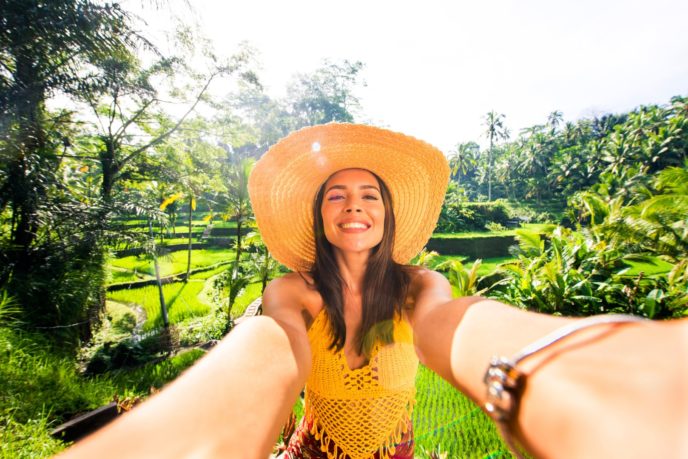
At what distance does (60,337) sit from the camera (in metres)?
5.85

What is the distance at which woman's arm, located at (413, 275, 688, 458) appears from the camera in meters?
0.32

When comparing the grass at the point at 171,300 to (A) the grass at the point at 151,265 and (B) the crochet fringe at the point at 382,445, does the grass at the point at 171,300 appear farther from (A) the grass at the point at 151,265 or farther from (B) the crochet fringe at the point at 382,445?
(B) the crochet fringe at the point at 382,445

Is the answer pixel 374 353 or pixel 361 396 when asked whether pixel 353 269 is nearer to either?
pixel 374 353

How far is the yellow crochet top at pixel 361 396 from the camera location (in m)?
1.26

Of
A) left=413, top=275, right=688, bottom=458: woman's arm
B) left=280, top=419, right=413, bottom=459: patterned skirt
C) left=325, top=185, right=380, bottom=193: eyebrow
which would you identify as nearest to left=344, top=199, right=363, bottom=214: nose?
left=325, top=185, right=380, bottom=193: eyebrow

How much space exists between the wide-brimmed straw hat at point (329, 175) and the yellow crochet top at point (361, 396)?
0.53m

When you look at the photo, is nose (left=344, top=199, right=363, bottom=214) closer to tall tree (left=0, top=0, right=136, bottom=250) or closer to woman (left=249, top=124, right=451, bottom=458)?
woman (left=249, top=124, right=451, bottom=458)

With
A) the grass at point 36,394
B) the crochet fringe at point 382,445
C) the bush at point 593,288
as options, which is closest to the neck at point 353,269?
the crochet fringe at point 382,445

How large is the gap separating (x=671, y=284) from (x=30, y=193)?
37.2 feet

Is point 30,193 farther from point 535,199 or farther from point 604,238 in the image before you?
point 535,199

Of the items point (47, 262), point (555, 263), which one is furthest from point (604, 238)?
point (47, 262)

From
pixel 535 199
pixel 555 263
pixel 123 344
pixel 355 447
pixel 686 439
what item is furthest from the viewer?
pixel 535 199

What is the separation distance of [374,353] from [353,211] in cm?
65

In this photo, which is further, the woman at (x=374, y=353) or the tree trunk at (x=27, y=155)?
the tree trunk at (x=27, y=155)
